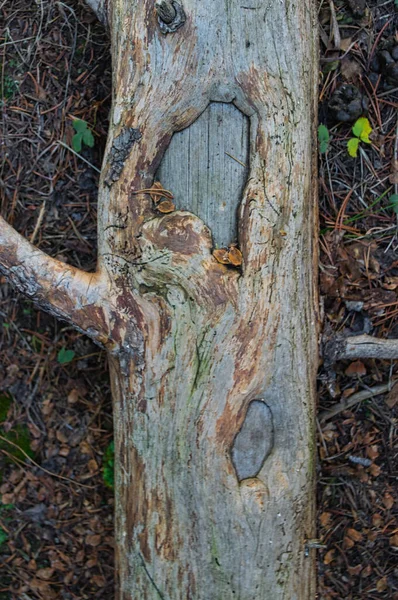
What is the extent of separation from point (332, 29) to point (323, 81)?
262 mm

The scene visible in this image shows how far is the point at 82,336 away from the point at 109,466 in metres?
0.73

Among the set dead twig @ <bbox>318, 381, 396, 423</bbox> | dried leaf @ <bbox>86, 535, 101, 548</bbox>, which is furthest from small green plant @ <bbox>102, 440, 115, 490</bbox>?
dead twig @ <bbox>318, 381, 396, 423</bbox>

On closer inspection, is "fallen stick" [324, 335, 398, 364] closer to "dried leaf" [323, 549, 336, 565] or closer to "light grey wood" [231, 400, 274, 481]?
"light grey wood" [231, 400, 274, 481]

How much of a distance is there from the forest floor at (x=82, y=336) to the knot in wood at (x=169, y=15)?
Result: 83 centimetres

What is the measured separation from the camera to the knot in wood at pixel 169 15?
209 cm

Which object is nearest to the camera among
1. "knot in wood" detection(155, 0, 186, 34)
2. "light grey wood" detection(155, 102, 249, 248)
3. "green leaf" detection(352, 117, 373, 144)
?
"knot in wood" detection(155, 0, 186, 34)

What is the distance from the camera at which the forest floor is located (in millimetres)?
2867

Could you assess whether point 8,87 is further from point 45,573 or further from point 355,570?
point 355,570

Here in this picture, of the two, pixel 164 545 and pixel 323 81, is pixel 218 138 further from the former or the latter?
pixel 164 545

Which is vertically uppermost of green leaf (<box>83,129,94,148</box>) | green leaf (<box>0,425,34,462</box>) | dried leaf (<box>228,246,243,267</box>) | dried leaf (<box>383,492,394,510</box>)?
green leaf (<box>83,129,94,148</box>)

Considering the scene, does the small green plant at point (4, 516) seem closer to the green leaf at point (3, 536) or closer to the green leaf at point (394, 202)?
the green leaf at point (3, 536)

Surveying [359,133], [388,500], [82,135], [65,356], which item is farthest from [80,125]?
[388,500]

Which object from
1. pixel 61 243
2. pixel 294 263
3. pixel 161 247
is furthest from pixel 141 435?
pixel 61 243

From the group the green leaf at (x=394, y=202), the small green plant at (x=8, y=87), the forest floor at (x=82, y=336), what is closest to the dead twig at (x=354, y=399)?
the forest floor at (x=82, y=336)
